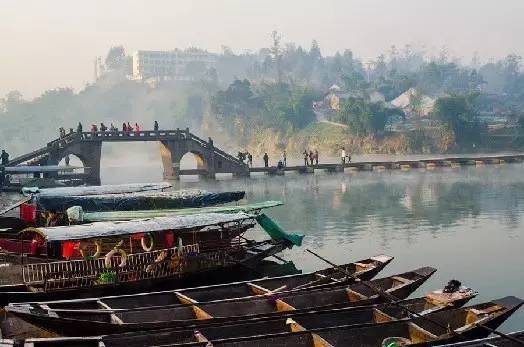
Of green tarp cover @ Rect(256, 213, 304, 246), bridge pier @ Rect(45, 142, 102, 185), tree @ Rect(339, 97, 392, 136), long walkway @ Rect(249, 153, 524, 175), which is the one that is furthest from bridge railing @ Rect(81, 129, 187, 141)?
tree @ Rect(339, 97, 392, 136)

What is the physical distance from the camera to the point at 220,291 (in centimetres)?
1767

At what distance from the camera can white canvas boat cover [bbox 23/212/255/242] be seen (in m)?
19.1

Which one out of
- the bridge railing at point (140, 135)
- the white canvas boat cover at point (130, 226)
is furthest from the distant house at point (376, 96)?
the white canvas boat cover at point (130, 226)

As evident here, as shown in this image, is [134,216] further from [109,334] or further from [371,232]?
[371,232]

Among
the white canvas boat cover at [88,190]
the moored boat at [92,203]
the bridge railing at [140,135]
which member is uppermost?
the bridge railing at [140,135]

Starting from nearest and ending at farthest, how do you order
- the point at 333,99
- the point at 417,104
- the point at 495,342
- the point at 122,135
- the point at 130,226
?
the point at 495,342
the point at 130,226
the point at 122,135
the point at 417,104
the point at 333,99

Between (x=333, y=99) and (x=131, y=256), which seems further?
(x=333, y=99)

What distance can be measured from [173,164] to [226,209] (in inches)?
1549

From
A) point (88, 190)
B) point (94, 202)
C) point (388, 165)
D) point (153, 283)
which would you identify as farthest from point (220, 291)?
point (388, 165)

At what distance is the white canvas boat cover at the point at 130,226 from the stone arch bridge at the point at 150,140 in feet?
113

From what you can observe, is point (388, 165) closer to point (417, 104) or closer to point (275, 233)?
point (417, 104)

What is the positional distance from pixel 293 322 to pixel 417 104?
9646cm

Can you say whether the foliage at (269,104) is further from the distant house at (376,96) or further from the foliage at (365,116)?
the foliage at (365,116)

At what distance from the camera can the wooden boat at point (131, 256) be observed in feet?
62.6
